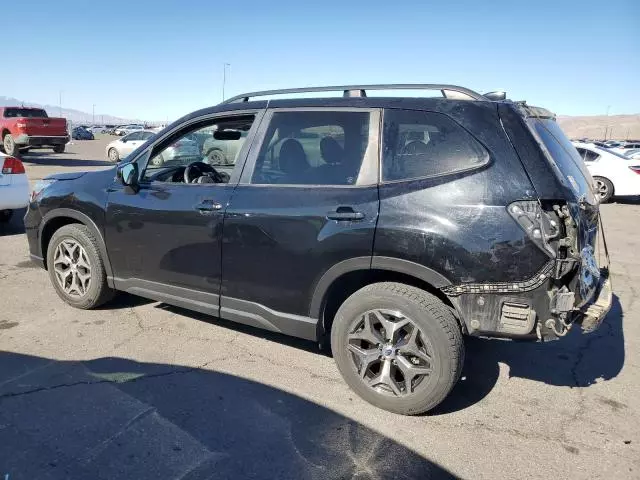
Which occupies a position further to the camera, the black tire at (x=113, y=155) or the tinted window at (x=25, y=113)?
the black tire at (x=113, y=155)

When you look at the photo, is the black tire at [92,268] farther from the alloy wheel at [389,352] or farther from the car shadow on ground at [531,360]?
the alloy wheel at [389,352]

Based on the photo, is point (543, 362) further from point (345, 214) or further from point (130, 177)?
point (130, 177)

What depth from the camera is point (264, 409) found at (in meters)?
3.05

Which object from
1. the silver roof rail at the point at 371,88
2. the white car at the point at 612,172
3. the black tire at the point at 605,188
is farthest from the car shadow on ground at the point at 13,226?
the black tire at the point at 605,188

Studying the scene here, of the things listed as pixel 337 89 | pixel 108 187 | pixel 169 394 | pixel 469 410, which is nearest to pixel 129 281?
pixel 108 187

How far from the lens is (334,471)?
2518 mm

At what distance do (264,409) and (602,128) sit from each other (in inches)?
5868

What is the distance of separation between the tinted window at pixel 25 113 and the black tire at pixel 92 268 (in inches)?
737

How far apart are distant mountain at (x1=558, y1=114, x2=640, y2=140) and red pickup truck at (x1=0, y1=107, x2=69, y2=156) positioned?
99.7m

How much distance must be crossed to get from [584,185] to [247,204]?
221cm

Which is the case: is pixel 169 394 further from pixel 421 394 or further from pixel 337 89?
pixel 337 89

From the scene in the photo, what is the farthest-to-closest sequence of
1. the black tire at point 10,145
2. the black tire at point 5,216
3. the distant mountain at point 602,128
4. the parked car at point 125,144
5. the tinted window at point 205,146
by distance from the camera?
the distant mountain at point 602,128, the parked car at point 125,144, the black tire at point 10,145, the black tire at point 5,216, the tinted window at point 205,146

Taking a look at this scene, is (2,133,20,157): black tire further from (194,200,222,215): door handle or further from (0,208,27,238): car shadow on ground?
(194,200,222,215): door handle

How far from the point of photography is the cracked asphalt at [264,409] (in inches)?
101
